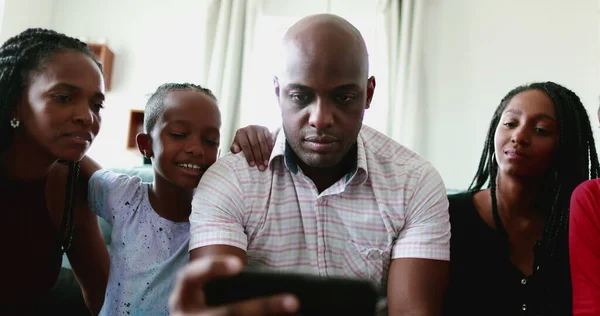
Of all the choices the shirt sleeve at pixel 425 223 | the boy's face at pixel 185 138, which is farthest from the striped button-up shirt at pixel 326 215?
the boy's face at pixel 185 138

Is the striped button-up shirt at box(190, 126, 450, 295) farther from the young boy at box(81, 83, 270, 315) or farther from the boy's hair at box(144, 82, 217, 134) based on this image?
the boy's hair at box(144, 82, 217, 134)

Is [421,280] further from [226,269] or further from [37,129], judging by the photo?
[37,129]

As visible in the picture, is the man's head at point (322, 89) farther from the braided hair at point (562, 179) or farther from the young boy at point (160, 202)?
the braided hair at point (562, 179)

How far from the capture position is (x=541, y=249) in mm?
1164

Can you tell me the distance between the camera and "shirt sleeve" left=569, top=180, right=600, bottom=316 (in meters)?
0.98

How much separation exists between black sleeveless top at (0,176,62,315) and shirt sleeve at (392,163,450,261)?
0.84 m

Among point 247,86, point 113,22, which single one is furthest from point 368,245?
point 113,22

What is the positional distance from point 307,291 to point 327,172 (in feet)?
1.83

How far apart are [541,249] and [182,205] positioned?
36.2 inches

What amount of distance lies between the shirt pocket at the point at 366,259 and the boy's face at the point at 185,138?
405mm

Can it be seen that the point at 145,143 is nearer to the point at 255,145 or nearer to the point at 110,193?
the point at 110,193

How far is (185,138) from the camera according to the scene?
3.62 ft

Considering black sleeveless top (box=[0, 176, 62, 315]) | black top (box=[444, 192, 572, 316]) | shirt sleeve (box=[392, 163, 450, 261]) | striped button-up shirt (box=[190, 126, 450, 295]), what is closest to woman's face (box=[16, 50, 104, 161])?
black sleeveless top (box=[0, 176, 62, 315])

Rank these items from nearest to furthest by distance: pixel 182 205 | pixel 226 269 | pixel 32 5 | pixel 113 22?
pixel 226 269
pixel 182 205
pixel 32 5
pixel 113 22
